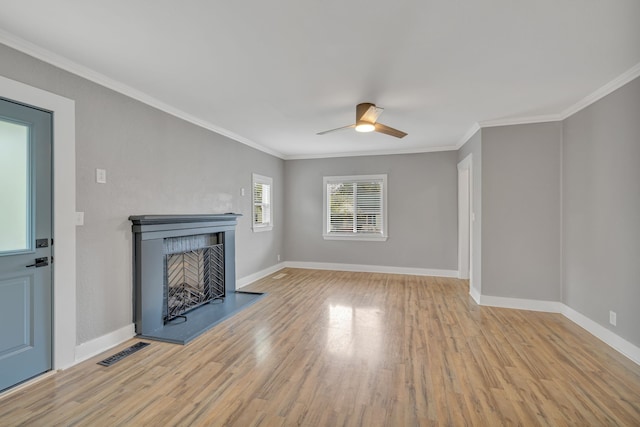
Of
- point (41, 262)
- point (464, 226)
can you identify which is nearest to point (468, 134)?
point (464, 226)

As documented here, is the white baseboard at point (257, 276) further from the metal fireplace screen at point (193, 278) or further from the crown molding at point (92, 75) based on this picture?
the crown molding at point (92, 75)

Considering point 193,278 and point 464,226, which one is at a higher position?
point 464,226

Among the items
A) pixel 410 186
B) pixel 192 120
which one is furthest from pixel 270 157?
pixel 410 186

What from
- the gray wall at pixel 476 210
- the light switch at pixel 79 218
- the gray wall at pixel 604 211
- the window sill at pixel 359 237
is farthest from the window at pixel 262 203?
the gray wall at pixel 604 211

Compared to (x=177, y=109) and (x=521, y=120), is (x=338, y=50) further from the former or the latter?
(x=521, y=120)

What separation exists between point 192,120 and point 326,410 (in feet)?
12.5

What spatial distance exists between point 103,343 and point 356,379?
8.03 ft

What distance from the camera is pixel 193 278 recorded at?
4.08 metres

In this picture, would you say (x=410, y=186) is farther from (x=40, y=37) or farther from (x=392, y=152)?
(x=40, y=37)

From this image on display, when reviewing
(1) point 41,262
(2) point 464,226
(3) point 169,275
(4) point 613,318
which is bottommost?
(4) point 613,318

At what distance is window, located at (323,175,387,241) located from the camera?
6422 mm

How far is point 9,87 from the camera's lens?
2178mm

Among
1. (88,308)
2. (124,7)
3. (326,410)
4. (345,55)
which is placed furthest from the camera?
(88,308)

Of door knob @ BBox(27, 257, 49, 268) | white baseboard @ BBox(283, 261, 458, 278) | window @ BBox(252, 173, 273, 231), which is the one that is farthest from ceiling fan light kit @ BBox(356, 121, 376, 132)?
white baseboard @ BBox(283, 261, 458, 278)
